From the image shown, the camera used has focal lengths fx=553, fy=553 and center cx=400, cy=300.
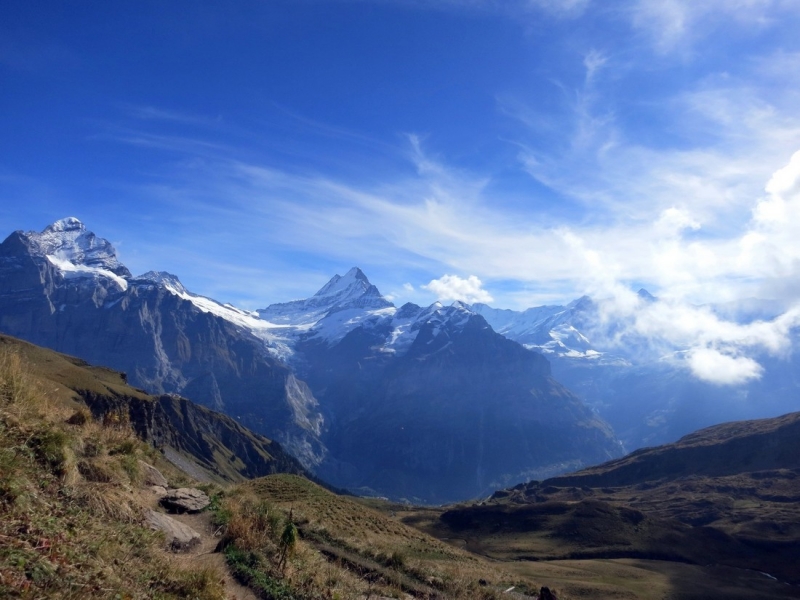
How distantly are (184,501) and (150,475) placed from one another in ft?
5.69

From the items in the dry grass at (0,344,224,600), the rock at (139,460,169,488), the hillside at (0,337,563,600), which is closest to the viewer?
the dry grass at (0,344,224,600)

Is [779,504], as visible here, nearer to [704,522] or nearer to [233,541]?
[704,522]

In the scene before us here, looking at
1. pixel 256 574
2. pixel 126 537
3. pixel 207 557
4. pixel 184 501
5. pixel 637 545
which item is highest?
pixel 126 537

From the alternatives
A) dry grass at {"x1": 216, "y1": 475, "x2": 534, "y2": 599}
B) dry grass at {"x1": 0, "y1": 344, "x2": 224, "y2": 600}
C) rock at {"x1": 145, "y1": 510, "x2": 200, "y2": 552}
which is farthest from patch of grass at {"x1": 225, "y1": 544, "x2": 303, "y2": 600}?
dry grass at {"x1": 0, "y1": 344, "x2": 224, "y2": 600}

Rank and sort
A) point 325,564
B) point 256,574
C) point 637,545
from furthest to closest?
point 637,545
point 325,564
point 256,574

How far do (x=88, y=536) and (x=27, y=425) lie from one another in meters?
3.70

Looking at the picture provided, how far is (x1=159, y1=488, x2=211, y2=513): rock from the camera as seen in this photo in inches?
609

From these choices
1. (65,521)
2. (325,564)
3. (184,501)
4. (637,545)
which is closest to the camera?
(65,521)

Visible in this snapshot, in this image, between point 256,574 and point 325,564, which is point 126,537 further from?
point 325,564

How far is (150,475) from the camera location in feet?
55.3

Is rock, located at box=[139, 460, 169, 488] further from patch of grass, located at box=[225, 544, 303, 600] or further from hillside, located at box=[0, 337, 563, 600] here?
patch of grass, located at box=[225, 544, 303, 600]

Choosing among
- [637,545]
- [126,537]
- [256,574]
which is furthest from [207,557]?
[637,545]

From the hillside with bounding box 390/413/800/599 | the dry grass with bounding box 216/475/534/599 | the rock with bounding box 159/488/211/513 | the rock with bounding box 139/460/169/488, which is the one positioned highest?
the rock with bounding box 139/460/169/488

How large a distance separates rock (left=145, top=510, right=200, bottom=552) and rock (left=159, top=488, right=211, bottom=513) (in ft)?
7.23
